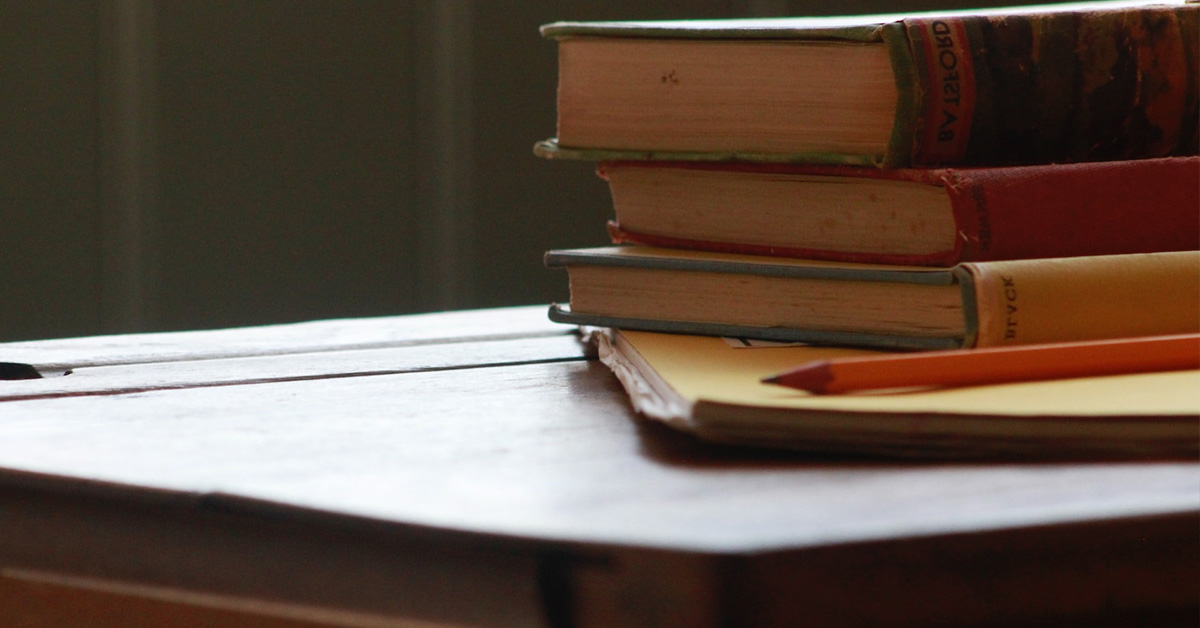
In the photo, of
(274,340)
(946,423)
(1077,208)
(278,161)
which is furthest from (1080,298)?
(278,161)

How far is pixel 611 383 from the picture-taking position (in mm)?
571

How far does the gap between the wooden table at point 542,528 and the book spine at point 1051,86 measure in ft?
0.70

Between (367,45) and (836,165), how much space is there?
44.9 inches

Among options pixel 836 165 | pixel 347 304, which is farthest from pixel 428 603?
pixel 347 304

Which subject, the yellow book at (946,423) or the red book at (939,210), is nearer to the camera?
the yellow book at (946,423)

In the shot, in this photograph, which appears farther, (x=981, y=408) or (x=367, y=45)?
(x=367, y=45)

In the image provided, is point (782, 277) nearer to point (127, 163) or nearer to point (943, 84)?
point (943, 84)

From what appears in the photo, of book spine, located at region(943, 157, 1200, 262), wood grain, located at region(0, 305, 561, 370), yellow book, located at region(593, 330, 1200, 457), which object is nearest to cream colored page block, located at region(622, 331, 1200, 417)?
yellow book, located at region(593, 330, 1200, 457)

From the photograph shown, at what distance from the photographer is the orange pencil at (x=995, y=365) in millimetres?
427

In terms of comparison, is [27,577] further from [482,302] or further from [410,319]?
[482,302]

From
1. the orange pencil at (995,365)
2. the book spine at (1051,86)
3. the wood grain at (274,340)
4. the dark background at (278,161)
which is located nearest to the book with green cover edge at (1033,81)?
the book spine at (1051,86)

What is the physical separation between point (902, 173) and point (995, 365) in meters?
0.14

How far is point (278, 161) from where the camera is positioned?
5.22 ft

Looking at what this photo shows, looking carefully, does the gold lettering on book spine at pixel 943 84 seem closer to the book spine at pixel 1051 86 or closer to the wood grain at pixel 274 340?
the book spine at pixel 1051 86
